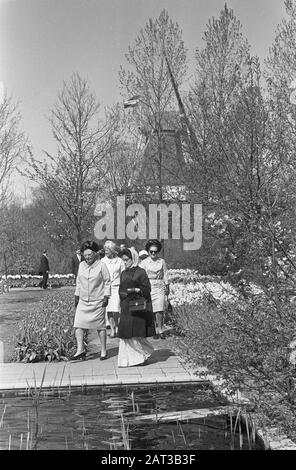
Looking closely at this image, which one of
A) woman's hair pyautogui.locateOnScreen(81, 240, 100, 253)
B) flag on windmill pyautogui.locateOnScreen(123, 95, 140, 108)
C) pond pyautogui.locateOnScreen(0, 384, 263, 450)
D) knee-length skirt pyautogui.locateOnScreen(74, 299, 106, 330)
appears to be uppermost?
flag on windmill pyautogui.locateOnScreen(123, 95, 140, 108)

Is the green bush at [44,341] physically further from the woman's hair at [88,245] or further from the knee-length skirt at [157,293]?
the knee-length skirt at [157,293]

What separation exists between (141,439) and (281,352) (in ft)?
4.05

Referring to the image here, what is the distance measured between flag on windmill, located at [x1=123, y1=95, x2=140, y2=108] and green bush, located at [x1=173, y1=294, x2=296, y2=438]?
44.4 feet

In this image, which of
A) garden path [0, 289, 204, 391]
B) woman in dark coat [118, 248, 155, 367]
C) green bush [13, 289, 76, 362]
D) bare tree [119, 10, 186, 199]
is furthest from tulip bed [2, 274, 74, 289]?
woman in dark coat [118, 248, 155, 367]

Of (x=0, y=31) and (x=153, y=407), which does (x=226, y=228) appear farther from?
(x=0, y=31)

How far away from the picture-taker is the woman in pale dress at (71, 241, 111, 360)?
28.0 feet

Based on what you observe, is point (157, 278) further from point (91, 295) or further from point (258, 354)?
point (258, 354)

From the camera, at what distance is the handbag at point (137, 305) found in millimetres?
8203

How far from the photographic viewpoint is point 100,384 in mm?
6734

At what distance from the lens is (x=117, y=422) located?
5273 mm

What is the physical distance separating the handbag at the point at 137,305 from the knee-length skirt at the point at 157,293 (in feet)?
7.36

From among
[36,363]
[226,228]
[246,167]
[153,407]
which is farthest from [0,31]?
[246,167]

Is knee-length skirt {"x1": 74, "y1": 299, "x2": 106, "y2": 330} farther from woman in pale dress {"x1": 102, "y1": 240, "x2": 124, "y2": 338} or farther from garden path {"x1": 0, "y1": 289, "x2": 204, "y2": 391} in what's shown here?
woman in pale dress {"x1": 102, "y1": 240, "x2": 124, "y2": 338}

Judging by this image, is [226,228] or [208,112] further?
[208,112]
